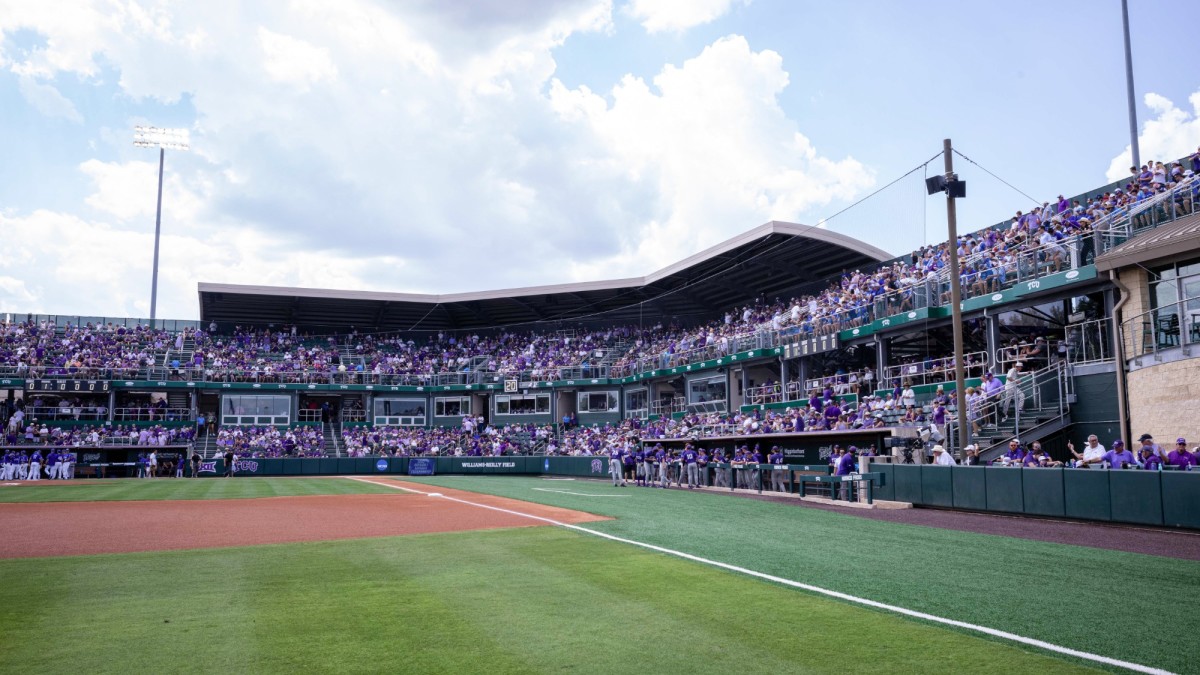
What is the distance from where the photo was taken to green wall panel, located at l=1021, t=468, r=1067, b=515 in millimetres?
16062

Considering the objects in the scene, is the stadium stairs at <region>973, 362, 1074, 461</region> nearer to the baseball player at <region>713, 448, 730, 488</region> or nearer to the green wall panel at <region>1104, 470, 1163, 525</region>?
the green wall panel at <region>1104, 470, 1163, 525</region>

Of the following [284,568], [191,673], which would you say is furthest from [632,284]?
[191,673]

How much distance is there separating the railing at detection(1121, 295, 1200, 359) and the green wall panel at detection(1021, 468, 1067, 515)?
4.35m

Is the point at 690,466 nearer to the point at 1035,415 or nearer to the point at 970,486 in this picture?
the point at 1035,415

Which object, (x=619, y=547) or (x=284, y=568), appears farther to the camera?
(x=619, y=547)

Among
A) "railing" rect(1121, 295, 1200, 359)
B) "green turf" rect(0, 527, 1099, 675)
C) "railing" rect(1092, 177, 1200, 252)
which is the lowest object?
"green turf" rect(0, 527, 1099, 675)

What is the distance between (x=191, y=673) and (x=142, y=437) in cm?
4667

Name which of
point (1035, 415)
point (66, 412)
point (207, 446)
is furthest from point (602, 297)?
point (1035, 415)

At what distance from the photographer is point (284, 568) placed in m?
9.77

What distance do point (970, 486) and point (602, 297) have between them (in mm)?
35835

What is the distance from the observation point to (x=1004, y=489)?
17.4 m

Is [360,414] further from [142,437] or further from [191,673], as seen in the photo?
[191,673]

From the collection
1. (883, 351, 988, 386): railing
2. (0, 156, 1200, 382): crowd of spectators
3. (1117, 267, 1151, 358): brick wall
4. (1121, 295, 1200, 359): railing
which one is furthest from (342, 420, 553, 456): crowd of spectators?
(1121, 295, 1200, 359): railing

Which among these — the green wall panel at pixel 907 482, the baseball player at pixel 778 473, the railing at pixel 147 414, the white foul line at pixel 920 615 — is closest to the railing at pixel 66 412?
the railing at pixel 147 414
